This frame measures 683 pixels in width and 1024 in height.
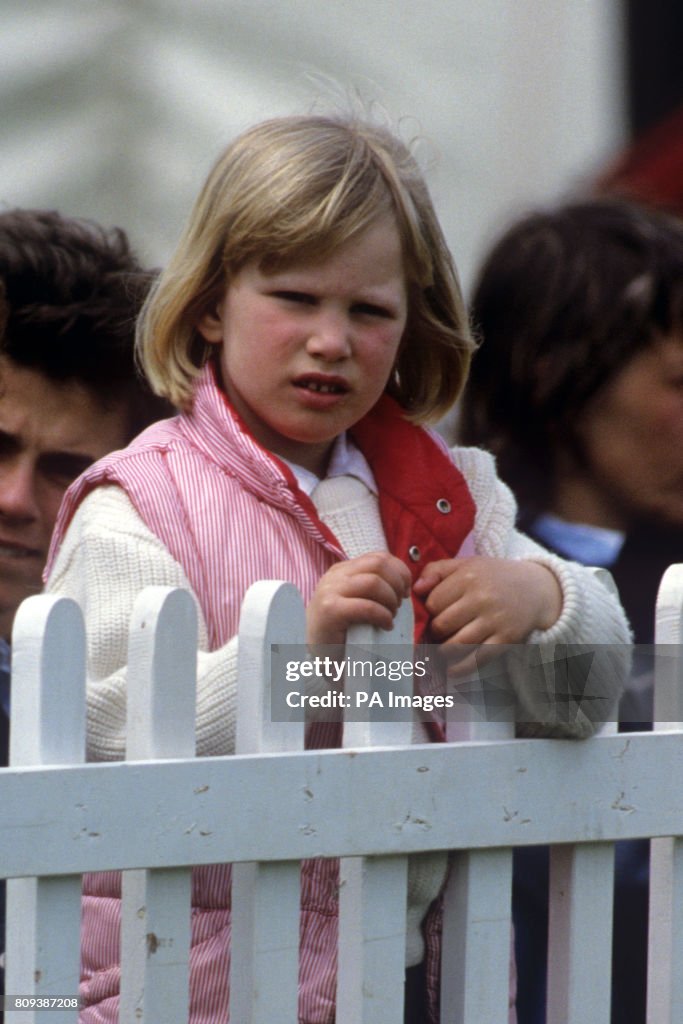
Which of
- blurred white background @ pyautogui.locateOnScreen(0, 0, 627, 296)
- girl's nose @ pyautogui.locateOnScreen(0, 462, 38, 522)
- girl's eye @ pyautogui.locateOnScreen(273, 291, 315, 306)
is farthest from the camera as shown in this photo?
blurred white background @ pyautogui.locateOnScreen(0, 0, 627, 296)

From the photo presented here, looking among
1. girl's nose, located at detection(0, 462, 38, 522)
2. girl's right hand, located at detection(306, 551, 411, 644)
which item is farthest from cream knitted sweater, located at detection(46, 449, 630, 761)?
girl's nose, located at detection(0, 462, 38, 522)

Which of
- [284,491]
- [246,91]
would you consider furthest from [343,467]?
[246,91]

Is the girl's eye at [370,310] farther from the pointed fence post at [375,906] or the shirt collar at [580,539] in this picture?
the shirt collar at [580,539]

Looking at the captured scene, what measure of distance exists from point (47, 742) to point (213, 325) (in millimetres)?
565

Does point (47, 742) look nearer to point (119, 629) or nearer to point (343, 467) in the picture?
point (119, 629)

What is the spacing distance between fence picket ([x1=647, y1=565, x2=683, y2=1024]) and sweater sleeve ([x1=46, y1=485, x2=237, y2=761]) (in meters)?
0.52

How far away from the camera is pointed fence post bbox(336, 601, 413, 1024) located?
67.3 inches

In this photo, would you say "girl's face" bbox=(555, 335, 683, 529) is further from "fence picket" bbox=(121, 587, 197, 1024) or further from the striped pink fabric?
"fence picket" bbox=(121, 587, 197, 1024)

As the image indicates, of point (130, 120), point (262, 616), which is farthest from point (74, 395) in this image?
A: point (130, 120)

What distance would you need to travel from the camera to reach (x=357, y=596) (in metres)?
1.65

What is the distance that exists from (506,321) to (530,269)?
9 cm

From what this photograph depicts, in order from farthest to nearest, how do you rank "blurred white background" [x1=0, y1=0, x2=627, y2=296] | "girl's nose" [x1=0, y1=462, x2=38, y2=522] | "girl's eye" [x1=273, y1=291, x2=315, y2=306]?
"blurred white background" [x1=0, y1=0, x2=627, y2=296]
"girl's nose" [x1=0, y1=462, x2=38, y2=522]
"girl's eye" [x1=273, y1=291, x2=315, y2=306]

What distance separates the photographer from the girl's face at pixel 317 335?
1.79m

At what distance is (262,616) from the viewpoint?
163 centimetres
